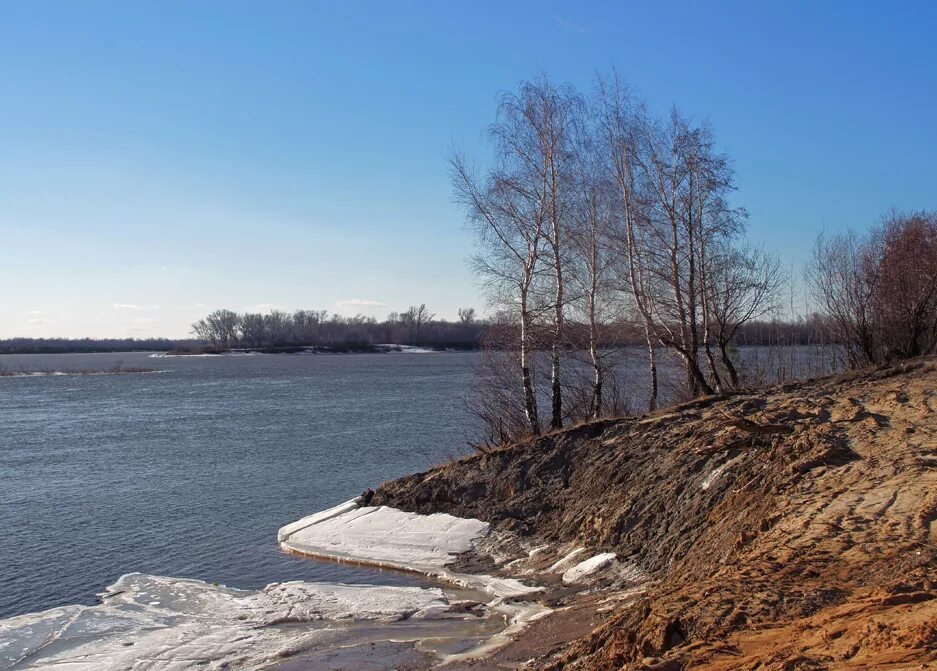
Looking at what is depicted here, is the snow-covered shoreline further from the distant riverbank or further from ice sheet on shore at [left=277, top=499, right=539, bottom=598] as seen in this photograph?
the distant riverbank

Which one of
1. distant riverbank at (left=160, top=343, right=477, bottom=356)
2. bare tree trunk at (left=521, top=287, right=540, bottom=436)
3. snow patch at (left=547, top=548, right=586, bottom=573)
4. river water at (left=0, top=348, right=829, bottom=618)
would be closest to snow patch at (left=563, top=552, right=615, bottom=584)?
snow patch at (left=547, top=548, right=586, bottom=573)

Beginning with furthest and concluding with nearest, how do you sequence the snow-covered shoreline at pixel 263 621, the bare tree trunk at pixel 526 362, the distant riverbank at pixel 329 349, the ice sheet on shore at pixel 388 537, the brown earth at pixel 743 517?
1. the distant riverbank at pixel 329 349
2. the bare tree trunk at pixel 526 362
3. the ice sheet on shore at pixel 388 537
4. the snow-covered shoreline at pixel 263 621
5. the brown earth at pixel 743 517

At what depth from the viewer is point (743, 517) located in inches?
449

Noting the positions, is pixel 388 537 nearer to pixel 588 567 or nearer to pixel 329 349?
pixel 588 567

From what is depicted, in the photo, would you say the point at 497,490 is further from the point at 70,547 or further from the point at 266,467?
the point at 266,467

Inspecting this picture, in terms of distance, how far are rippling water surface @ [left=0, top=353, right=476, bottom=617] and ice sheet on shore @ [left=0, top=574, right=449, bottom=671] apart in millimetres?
944

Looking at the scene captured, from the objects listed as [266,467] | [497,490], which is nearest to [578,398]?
[497,490]

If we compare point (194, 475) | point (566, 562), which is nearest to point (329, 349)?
point (194, 475)

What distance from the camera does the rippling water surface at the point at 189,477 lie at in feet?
50.1

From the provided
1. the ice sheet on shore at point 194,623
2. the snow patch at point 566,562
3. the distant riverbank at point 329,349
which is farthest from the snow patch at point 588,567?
the distant riverbank at point 329,349

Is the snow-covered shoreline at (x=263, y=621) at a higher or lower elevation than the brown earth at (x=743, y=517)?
lower

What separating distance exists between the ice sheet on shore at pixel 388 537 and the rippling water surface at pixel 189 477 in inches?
17.6

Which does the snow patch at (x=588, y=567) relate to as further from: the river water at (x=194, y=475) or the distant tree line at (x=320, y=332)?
the distant tree line at (x=320, y=332)

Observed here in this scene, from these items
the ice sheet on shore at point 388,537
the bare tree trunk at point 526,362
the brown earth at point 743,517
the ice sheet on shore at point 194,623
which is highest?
the bare tree trunk at point 526,362
